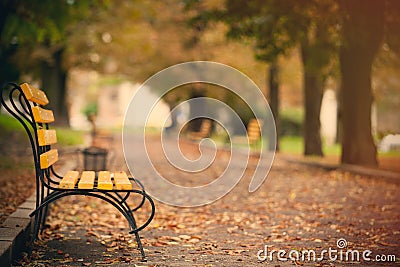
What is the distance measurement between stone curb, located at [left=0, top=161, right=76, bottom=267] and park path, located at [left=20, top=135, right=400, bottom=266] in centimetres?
18

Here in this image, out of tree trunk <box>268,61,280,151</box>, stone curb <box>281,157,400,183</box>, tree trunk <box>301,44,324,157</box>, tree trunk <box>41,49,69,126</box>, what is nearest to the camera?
stone curb <box>281,157,400,183</box>

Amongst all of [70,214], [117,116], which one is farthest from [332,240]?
[117,116]

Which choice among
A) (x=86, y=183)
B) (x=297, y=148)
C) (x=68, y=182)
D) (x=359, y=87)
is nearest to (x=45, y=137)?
(x=68, y=182)

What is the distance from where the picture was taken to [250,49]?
1045 inches

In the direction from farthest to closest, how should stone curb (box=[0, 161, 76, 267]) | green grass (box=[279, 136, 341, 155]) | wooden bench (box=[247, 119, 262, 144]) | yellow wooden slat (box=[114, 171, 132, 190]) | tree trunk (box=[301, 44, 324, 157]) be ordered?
green grass (box=[279, 136, 341, 155]) → tree trunk (box=[301, 44, 324, 157]) → wooden bench (box=[247, 119, 262, 144]) → yellow wooden slat (box=[114, 171, 132, 190]) → stone curb (box=[0, 161, 76, 267])

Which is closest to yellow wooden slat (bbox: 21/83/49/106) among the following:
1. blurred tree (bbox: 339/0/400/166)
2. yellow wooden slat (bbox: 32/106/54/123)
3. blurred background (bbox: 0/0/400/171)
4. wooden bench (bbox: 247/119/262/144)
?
yellow wooden slat (bbox: 32/106/54/123)

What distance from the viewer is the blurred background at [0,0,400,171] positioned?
16781mm

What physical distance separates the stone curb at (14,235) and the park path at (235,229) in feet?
0.58

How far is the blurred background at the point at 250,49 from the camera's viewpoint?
1678cm

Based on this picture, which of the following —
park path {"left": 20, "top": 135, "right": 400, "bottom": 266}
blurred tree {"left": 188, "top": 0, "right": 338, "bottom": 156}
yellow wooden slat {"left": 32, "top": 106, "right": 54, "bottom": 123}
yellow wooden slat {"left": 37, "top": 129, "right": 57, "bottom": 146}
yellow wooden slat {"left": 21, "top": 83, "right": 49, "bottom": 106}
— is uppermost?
blurred tree {"left": 188, "top": 0, "right": 338, "bottom": 156}

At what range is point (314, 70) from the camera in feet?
64.1

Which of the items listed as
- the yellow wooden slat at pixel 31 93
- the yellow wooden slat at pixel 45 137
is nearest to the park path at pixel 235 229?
the yellow wooden slat at pixel 45 137

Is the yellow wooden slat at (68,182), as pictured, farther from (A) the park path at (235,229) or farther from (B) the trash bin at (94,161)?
(B) the trash bin at (94,161)

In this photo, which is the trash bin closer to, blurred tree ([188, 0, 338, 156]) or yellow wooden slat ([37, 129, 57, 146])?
blurred tree ([188, 0, 338, 156])
